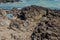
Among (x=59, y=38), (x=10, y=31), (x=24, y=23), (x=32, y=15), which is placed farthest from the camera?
(x=32, y=15)

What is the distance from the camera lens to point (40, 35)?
29.2 feet

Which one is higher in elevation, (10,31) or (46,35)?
(46,35)

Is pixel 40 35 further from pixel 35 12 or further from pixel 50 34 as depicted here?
pixel 35 12

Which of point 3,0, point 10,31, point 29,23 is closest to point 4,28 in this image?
point 10,31

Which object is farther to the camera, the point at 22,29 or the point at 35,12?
the point at 35,12

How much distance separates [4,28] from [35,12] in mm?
3963

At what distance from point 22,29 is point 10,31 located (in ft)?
2.35

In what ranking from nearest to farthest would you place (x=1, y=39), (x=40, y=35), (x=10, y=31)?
1. (x=40, y=35)
2. (x=1, y=39)
3. (x=10, y=31)

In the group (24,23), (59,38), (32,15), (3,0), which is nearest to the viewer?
(59,38)

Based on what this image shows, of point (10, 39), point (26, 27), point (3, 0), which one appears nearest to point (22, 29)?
point (26, 27)

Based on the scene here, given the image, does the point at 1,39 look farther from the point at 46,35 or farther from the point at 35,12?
the point at 35,12

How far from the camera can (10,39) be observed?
34.1ft

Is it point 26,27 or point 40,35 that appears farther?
point 26,27

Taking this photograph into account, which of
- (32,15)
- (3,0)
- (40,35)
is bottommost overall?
(3,0)
